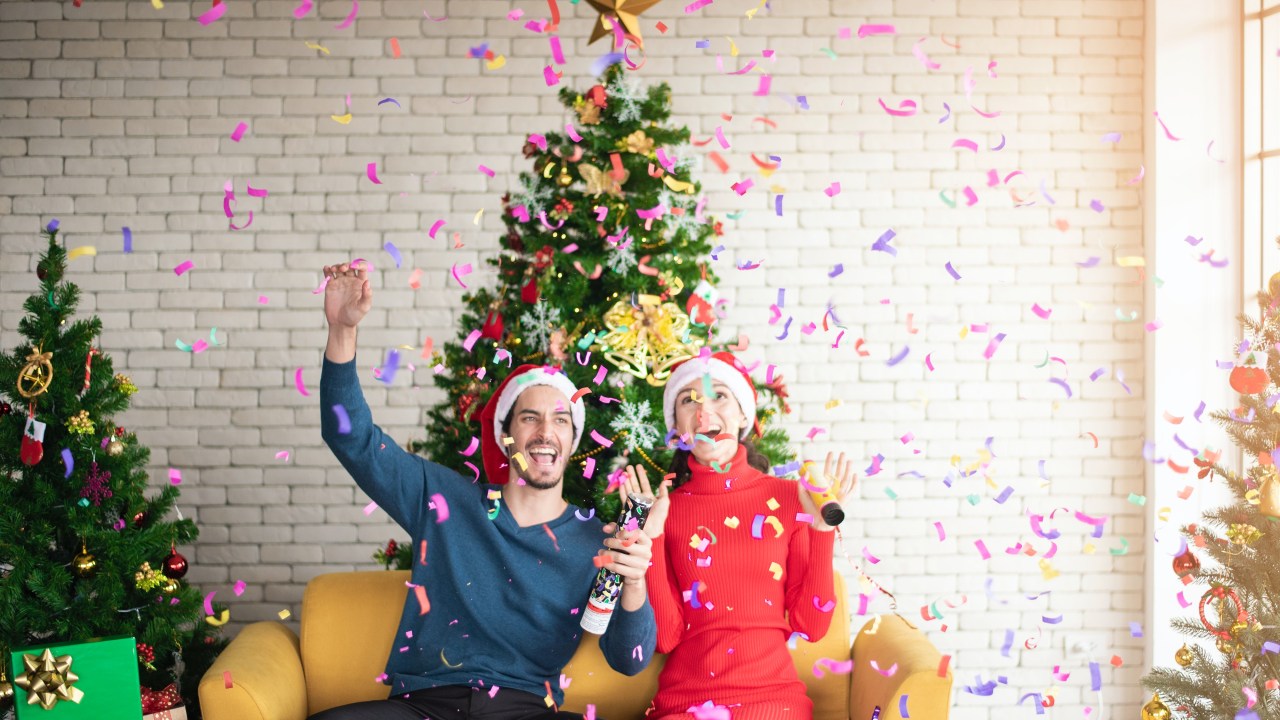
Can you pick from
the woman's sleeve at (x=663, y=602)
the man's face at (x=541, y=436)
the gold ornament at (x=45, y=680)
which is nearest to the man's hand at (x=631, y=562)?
the woman's sleeve at (x=663, y=602)

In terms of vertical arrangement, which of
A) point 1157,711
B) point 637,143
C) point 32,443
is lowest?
point 1157,711

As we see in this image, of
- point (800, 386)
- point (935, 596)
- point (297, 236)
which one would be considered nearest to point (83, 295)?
point (297, 236)

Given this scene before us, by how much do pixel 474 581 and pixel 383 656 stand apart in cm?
37

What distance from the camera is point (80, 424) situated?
283cm

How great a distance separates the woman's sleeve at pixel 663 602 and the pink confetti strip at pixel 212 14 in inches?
110

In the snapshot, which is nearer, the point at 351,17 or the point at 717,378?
the point at 717,378

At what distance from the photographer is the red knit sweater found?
260 cm

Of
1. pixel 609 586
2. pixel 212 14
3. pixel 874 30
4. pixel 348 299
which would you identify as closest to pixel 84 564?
pixel 348 299

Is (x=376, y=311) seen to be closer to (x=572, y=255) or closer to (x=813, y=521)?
(x=572, y=255)

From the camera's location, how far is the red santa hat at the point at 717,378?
2799 mm

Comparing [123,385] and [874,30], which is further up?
[874,30]

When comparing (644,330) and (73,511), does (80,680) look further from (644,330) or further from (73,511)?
(644,330)

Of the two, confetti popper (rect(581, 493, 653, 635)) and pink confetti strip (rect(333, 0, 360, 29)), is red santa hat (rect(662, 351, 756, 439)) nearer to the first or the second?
confetti popper (rect(581, 493, 653, 635))

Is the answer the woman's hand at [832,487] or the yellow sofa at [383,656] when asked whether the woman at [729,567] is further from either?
the yellow sofa at [383,656]
